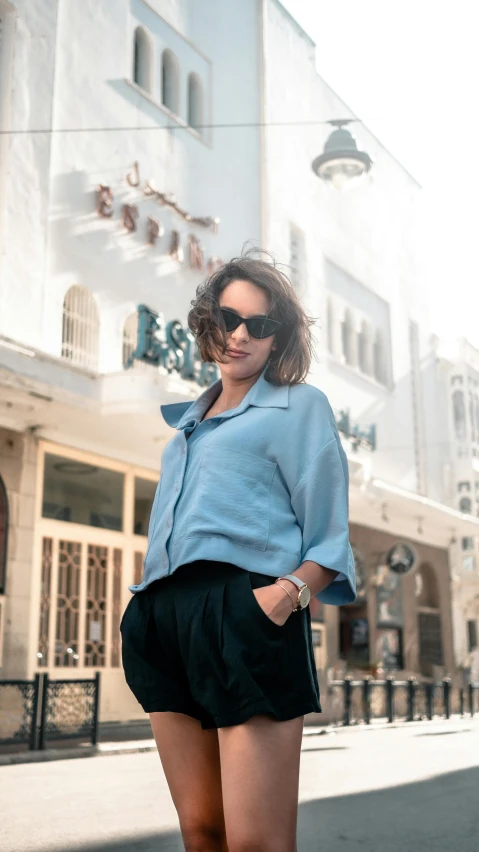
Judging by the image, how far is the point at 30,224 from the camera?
14859 mm

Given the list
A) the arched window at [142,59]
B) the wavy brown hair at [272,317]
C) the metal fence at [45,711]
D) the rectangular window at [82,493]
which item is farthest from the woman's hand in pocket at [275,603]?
the arched window at [142,59]

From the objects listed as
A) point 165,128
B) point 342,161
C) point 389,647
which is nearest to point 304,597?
point 342,161

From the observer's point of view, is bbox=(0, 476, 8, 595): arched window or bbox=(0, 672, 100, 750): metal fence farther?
bbox=(0, 476, 8, 595): arched window

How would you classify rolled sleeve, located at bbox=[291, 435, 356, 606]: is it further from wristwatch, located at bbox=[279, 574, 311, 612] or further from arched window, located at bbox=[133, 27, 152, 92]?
arched window, located at bbox=[133, 27, 152, 92]

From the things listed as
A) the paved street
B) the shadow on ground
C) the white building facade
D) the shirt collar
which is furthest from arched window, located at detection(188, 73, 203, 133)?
the shirt collar

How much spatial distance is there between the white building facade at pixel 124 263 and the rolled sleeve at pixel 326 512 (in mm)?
11004

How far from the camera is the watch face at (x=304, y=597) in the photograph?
6.70 feet

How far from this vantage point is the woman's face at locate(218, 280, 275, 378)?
237 centimetres

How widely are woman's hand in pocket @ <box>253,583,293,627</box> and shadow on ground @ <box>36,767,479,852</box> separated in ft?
11.1

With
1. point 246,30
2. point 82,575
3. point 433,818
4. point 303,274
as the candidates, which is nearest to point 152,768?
point 433,818

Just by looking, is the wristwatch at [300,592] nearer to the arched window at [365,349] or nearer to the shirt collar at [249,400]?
the shirt collar at [249,400]

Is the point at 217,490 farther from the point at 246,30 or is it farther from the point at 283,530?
the point at 246,30

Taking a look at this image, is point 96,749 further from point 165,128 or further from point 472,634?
point 472,634

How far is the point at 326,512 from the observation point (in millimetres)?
2172
